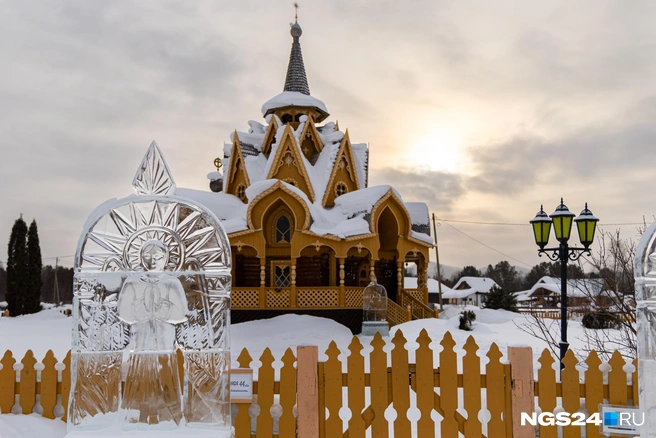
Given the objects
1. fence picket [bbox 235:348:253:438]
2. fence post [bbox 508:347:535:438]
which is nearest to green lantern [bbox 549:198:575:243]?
fence post [bbox 508:347:535:438]

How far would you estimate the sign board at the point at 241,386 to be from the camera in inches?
202

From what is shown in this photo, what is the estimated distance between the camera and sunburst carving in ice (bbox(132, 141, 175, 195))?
436cm

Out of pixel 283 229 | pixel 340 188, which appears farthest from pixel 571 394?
pixel 340 188

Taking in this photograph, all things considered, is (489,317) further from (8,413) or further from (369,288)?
(8,413)

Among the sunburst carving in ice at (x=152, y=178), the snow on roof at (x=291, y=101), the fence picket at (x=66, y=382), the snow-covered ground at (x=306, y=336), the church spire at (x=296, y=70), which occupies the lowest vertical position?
the snow-covered ground at (x=306, y=336)

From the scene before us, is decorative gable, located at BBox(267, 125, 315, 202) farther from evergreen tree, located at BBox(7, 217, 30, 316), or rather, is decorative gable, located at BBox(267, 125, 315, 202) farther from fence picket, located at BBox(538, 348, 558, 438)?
evergreen tree, located at BBox(7, 217, 30, 316)

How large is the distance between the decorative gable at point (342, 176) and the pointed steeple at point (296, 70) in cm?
457

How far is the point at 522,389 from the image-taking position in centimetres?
519

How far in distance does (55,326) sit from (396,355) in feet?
68.2

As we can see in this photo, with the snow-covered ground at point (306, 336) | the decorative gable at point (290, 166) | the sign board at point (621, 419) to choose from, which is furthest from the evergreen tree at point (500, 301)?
the sign board at point (621, 419)

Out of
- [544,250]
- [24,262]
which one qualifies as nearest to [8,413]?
[544,250]

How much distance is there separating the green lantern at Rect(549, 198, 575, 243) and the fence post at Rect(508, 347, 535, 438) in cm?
398

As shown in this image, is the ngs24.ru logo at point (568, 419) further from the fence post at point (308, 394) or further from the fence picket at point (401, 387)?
the fence post at point (308, 394)

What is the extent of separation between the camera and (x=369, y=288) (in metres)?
16.6
